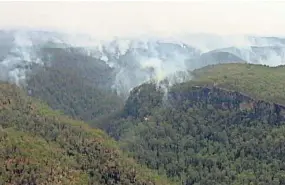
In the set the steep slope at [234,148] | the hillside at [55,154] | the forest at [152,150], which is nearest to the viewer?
the hillside at [55,154]

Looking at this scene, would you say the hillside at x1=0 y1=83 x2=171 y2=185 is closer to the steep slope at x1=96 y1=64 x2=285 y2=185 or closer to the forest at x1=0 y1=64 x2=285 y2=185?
the forest at x1=0 y1=64 x2=285 y2=185

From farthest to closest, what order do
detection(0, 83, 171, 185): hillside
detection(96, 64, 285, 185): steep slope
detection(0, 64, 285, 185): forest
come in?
detection(96, 64, 285, 185): steep slope
detection(0, 64, 285, 185): forest
detection(0, 83, 171, 185): hillside

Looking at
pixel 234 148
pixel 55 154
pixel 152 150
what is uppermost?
pixel 55 154

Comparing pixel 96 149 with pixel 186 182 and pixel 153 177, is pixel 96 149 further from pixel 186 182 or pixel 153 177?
pixel 186 182

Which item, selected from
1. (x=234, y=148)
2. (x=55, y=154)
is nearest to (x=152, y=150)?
(x=234, y=148)

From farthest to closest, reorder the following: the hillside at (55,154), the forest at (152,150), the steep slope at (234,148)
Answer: the steep slope at (234,148) → the forest at (152,150) → the hillside at (55,154)

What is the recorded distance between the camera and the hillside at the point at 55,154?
14262 centimetres

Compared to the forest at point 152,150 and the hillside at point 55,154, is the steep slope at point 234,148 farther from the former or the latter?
the hillside at point 55,154

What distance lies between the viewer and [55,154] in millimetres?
153000

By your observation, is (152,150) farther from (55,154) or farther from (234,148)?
(55,154)

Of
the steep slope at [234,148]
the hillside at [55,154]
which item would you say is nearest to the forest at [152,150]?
the steep slope at [234,148]

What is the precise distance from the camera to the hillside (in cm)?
14262

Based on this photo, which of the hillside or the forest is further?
the forest

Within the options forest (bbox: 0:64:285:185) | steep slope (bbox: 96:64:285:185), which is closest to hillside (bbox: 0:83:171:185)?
forest (bbox: 0:64:285:185)
